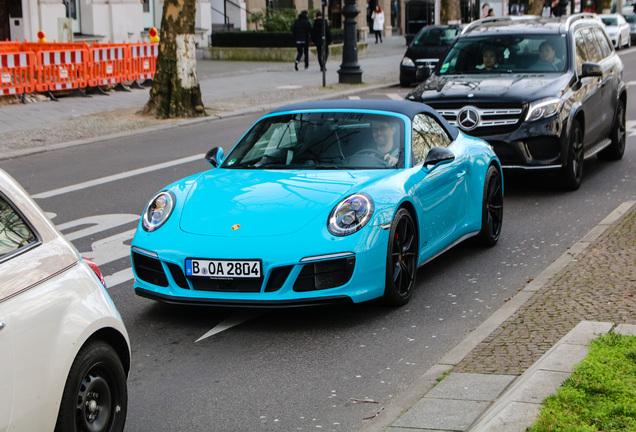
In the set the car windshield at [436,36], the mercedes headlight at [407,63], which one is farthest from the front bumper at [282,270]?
the car windshield at [436,36]

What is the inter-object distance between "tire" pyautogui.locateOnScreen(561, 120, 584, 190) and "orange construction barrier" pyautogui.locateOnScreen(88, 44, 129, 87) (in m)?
14.3

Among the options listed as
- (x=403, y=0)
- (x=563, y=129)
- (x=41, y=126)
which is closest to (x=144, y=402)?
(x=563, y=129)

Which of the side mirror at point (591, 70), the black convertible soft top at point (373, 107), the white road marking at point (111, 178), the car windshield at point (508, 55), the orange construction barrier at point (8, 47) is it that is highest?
the orange construction barrier at point (8, 47)

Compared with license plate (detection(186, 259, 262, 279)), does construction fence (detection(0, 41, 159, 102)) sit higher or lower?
higher

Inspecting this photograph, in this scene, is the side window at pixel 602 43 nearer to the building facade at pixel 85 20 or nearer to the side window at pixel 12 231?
the side window at pixel 12 231

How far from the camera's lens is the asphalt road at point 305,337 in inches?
198

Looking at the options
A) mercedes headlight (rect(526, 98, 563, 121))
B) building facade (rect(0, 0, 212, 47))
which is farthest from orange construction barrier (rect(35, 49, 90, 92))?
mercedes headlight (rect(526, 98, 563, 121))

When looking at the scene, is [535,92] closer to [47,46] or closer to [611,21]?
[47,46]

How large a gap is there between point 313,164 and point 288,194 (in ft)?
2.28

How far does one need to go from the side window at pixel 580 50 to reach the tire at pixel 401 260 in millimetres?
5604

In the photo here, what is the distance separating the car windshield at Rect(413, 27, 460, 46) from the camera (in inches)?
1109

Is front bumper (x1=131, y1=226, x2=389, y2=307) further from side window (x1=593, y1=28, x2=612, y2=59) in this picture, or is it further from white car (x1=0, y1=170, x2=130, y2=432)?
side window (x1=593, y1=28, x2=612, y2=59)

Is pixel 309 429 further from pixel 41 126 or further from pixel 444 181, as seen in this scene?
pixel 41 126

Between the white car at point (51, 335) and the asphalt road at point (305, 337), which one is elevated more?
the white car at point (51, 335)
